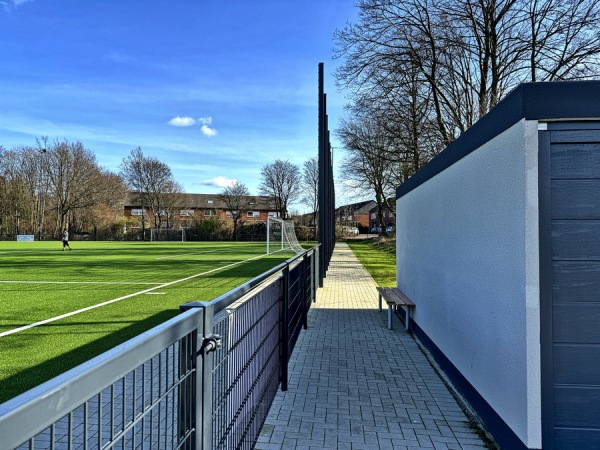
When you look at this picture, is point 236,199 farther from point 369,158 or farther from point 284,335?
point 284,335

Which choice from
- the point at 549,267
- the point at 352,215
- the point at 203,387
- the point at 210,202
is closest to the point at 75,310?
the point at 203,387

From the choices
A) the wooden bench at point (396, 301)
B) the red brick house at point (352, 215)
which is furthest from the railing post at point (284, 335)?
the red brick house at point (352, 215)

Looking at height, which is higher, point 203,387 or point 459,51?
point 459,51

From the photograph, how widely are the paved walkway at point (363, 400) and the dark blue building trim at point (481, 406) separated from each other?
0.14 meters

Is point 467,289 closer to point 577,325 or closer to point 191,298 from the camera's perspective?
point 577,325

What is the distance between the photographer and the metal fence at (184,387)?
0.94 metres

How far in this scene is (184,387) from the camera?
1.81m

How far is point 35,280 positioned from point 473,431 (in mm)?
14903

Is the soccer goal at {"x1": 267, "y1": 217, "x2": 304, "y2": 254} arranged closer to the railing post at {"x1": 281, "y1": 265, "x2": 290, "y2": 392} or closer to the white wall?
the white wall

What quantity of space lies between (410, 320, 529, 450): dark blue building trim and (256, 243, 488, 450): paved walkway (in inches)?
5.3

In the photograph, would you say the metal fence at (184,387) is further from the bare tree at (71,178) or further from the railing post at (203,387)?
the bare tree at (71,178)

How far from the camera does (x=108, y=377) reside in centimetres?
116

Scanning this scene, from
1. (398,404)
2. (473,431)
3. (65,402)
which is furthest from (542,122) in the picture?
(65,402)

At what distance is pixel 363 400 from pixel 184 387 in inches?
120
